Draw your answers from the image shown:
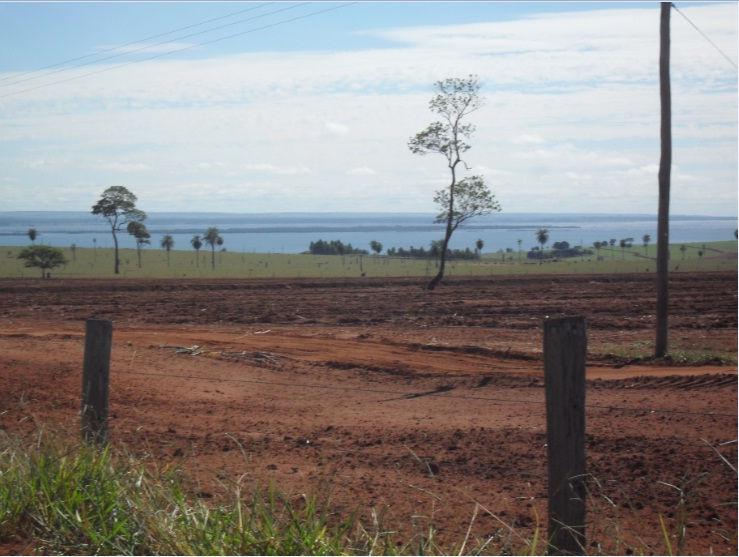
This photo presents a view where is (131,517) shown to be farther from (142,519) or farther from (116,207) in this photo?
(116,207)

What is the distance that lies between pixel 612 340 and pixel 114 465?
15.2 meters

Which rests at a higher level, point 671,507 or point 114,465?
point 114,465

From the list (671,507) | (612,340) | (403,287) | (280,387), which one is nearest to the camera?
(671,507)

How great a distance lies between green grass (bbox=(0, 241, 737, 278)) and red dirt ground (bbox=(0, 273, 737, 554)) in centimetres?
2858

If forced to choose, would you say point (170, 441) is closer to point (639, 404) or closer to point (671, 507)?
point (671, 507)

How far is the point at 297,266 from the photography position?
68.3 metres

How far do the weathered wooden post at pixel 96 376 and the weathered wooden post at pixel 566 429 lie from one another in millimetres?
3845

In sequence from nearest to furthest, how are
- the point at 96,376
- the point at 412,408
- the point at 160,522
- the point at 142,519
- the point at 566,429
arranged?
the point at 566,429 → the point at 160,522 → the point at 142,519 → the point at 96,376 → the point at 412,408

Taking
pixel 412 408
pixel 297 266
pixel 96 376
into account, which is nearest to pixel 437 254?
pixel 297 266

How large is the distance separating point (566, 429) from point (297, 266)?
209 feet

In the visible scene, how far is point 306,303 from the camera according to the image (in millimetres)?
29656

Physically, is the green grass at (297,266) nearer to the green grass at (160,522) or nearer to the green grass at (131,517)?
the green grass at (160,522)

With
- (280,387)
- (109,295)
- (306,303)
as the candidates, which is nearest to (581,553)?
(280,387)

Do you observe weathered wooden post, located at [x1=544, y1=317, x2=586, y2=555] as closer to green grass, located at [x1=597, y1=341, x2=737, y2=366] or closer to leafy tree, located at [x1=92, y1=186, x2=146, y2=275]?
green grass, located at [x1=597, y1=341, x2=737, y2=366]
